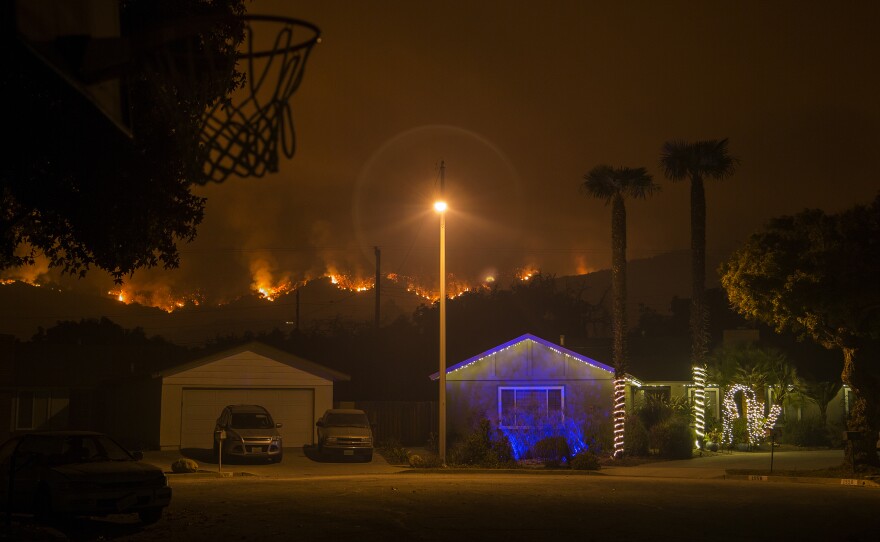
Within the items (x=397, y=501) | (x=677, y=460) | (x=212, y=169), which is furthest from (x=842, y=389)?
(x=212, y=169)

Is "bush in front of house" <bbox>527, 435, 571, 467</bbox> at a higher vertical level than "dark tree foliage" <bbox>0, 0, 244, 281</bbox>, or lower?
lower

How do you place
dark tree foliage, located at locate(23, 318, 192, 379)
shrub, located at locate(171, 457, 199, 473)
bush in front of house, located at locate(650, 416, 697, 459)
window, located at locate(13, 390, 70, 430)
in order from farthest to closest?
dark tree foliage, located at locate(23, 318, 192, 379), window, located at locate(13, 390, 70, 430), bush in front of house, located at locate(650, 416, 697, 459), shrub, located at locate(171, 457, 199, 473)

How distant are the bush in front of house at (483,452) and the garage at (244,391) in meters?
8.81

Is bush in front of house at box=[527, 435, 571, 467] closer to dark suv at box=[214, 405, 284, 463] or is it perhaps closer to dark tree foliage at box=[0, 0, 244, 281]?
dark suv at box=[214, 405, 284, 463]

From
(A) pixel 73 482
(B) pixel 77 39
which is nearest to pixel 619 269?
(A) pixel 73 482

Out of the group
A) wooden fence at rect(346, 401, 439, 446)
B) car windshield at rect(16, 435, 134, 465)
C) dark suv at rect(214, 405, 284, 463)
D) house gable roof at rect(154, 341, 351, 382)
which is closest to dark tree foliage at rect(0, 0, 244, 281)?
car windshield at rect(16, 435, 134, 465)

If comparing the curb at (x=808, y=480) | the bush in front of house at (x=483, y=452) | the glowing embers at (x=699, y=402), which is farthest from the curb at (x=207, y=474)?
the glowing embers at (x=699, y=402)

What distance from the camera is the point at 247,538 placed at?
13617 mm

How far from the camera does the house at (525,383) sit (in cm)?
3694

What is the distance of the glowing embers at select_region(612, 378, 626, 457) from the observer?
33.6 metres

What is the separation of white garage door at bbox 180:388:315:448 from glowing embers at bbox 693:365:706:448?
15.0 meters

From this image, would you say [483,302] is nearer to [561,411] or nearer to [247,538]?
[561,411]

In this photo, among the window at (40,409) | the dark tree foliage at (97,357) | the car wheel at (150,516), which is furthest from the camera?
the dark tree foliage at (97,357)

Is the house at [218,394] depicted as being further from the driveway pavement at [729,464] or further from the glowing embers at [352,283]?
the glowing embers at [352,283]
